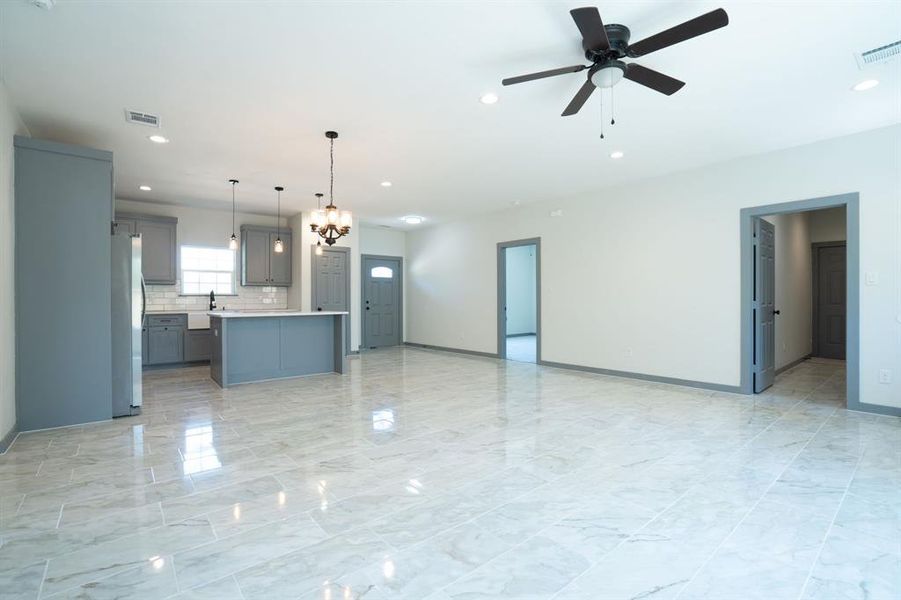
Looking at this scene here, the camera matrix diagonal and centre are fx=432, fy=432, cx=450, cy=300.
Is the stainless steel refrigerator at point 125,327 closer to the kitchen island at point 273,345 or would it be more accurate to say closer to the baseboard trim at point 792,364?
the kitchen island at point 273,345

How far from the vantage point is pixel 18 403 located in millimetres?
3721

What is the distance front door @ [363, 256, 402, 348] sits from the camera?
32.8ft

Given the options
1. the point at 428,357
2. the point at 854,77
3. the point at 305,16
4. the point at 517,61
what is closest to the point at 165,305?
the point at 428,357

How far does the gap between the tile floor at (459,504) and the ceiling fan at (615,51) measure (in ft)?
8.33

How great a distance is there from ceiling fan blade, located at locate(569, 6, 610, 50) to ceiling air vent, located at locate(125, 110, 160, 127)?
12.3 ft

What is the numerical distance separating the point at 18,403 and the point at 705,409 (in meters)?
6.44

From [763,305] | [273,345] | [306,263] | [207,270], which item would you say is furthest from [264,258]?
[763,305]

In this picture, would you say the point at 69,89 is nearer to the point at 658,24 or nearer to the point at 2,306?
the point at 2,306

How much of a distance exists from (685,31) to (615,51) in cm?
47

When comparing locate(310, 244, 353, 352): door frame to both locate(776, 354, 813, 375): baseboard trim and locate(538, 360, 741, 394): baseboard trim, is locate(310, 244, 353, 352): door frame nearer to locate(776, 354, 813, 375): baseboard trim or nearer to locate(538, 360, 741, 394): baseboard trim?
locate(538, 360, 741, 394): baseboard trim

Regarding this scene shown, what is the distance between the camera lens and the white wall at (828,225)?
7.70 metres

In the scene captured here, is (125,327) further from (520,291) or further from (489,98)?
(520,291)

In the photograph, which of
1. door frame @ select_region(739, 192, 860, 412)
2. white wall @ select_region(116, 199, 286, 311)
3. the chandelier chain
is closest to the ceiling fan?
the chandelier chain

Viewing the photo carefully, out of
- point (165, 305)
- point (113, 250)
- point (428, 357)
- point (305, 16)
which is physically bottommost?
point (428, 357)
